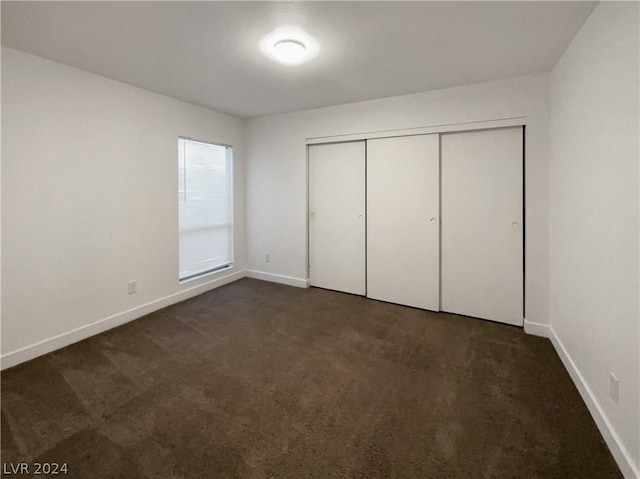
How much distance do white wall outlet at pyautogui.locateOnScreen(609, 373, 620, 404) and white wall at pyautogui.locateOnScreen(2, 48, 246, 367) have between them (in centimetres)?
395

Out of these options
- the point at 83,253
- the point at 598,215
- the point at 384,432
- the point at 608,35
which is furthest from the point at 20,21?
the point at 598,215

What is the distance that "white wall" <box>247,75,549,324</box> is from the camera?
2846mm

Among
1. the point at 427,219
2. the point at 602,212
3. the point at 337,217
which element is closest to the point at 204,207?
the point at 337,217

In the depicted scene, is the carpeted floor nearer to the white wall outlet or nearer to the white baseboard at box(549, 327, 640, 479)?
the white baseboard at box(549, 327, 640, 479)

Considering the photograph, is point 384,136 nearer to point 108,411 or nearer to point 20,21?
point 20,21

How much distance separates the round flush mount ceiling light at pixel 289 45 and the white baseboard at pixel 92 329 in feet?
9.58

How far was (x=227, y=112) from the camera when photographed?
425 cm

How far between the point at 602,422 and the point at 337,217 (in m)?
3.10

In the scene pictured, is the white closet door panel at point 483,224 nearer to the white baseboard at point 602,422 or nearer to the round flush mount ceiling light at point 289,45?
the white baseboard at point 602,422

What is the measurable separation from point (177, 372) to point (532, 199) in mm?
3468

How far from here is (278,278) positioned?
182 inches

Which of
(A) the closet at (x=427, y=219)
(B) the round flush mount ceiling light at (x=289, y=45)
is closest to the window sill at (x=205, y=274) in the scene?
(A) the closet at (x=427, y=219)

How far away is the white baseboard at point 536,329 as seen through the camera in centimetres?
286

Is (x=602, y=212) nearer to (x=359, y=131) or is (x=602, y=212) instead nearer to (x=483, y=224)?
(x=483, y=224)
